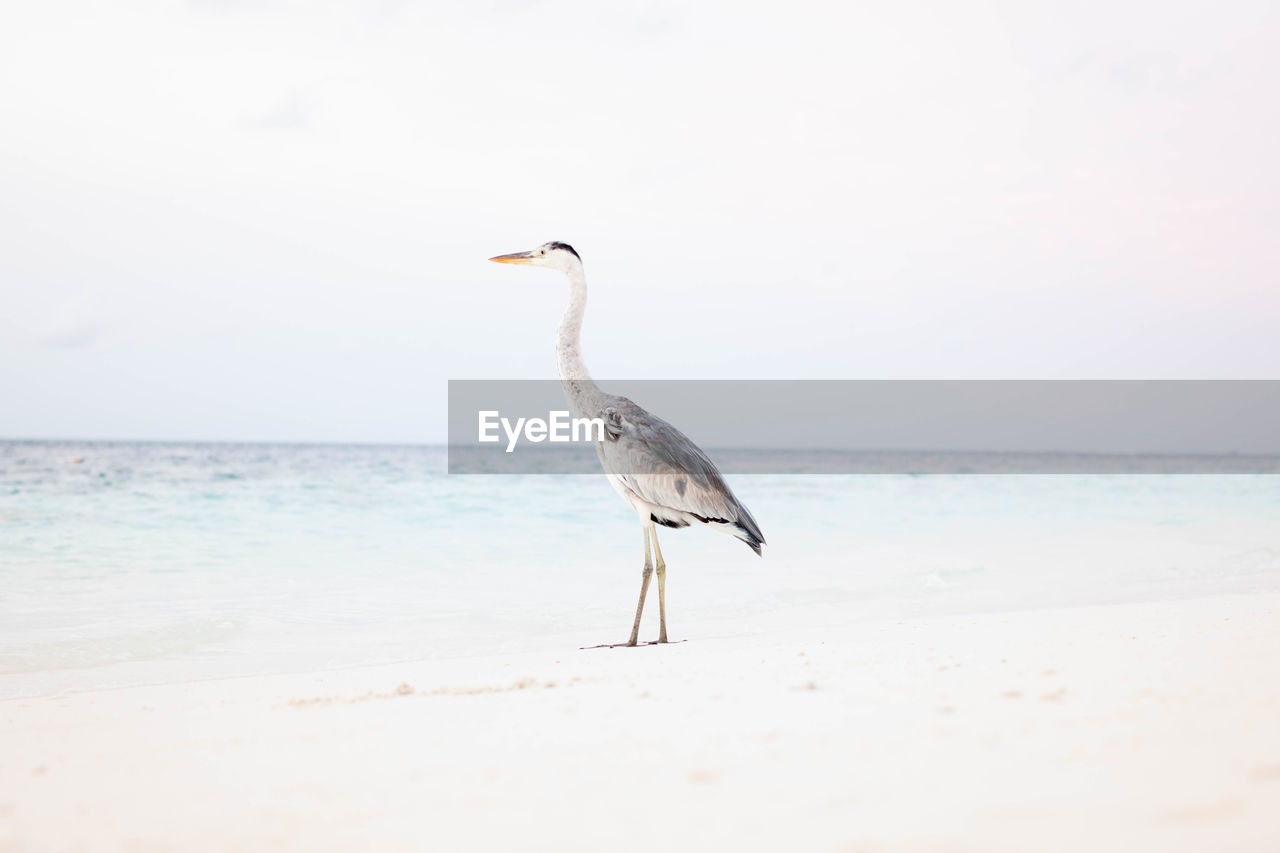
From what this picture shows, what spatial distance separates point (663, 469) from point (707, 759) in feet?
9.83

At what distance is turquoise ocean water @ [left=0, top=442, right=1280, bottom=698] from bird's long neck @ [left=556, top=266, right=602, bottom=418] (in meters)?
1.55

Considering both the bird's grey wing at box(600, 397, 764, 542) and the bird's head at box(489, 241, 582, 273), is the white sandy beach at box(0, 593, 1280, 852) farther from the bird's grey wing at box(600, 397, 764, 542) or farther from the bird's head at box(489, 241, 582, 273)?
the bird's head at box(489, 241, 582, 273)

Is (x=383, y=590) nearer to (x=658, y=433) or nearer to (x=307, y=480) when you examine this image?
(x=658, y=433)

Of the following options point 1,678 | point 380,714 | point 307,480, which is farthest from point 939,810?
point 307,480

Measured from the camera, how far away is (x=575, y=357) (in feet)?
18.4

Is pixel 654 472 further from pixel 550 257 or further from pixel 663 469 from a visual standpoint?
pixel 550 257

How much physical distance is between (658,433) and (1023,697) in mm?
2889

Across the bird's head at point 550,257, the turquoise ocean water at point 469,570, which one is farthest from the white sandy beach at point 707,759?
the bird's head at point 550,257

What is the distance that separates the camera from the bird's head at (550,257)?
575 cm

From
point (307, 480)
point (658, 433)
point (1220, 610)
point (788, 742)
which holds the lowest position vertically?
point (307, 480)

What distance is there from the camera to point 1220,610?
16.4 ft

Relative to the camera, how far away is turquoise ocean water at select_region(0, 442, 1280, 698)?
5.59m

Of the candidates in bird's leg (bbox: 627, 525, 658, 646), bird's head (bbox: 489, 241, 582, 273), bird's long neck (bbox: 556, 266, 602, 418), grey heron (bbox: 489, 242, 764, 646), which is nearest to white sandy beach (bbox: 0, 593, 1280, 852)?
bird's leg (bbox: 627, 525, 658, 646)

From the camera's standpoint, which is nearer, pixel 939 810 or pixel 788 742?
pixel 939 810
